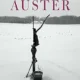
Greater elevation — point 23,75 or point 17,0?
point 17,0

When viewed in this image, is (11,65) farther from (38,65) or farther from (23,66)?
(38,65)

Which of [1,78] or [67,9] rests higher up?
[67,9]

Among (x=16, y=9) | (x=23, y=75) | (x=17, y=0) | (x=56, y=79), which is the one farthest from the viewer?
(x=17, y=0)

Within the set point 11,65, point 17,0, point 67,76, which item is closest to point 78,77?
point 67,76

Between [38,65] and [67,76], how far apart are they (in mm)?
1511

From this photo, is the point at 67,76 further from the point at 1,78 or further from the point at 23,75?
the point at 1,78

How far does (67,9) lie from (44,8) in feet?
2.60

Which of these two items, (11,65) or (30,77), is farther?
(11,65)

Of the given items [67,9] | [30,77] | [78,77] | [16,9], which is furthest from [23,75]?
[67,9]

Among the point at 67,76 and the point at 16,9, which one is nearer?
the point at 67,76

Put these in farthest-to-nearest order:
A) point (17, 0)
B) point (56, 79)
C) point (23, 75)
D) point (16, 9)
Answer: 1. point (17, 0)
2. point (16, 9)
3. point (23, 75)
4. point (56, 79)

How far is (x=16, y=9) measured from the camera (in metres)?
7.14

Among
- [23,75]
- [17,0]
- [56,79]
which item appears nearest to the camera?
[56,79]

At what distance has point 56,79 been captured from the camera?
6000 mm
